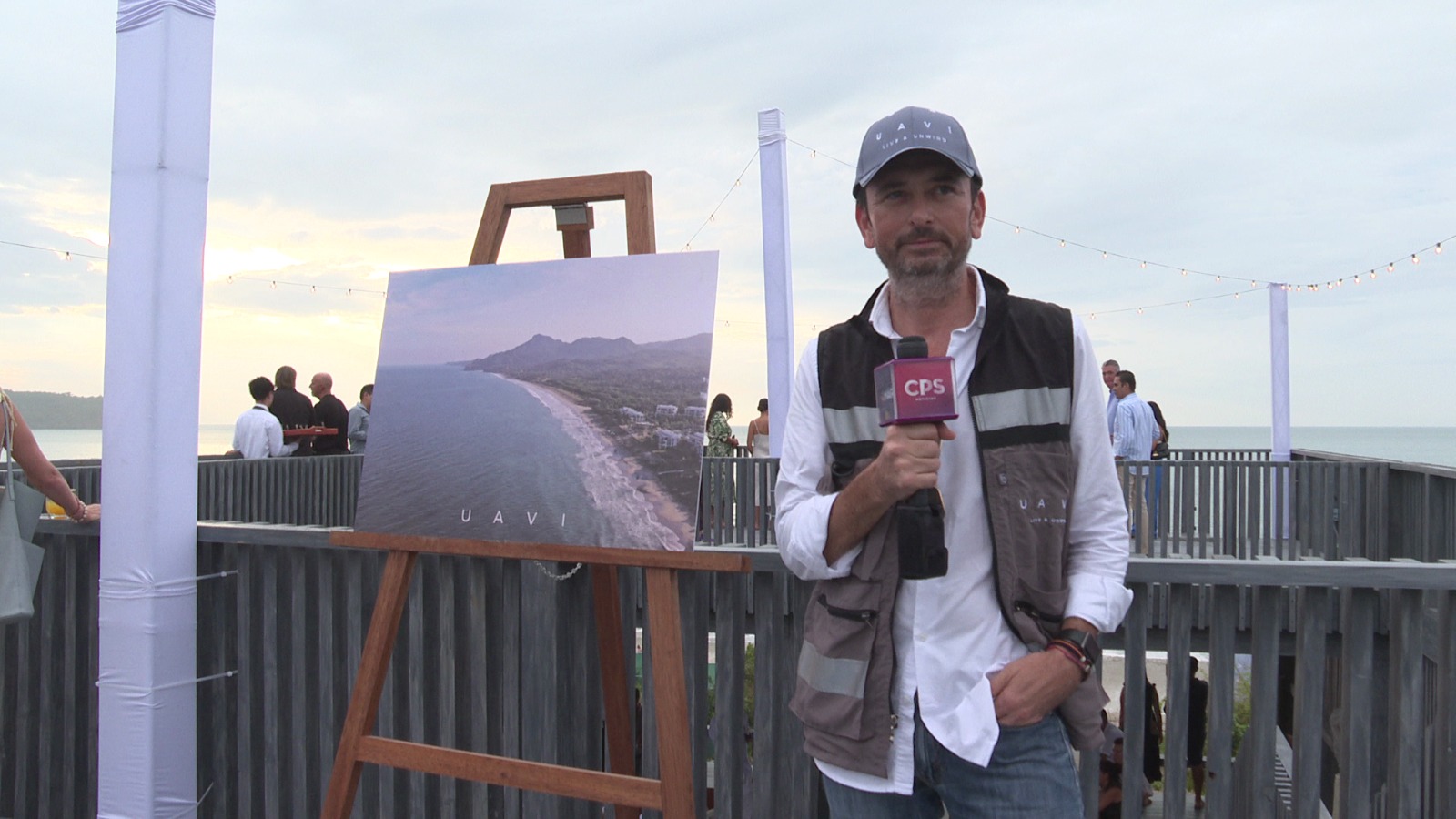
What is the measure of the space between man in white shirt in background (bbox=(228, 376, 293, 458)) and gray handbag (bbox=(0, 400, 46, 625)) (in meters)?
6.16

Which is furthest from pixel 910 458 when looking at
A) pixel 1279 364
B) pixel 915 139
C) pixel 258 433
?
pixel 1279 364

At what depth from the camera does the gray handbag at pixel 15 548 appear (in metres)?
3.55

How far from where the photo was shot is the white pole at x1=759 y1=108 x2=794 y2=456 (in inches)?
405

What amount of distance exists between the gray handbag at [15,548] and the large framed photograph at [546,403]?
1451mm

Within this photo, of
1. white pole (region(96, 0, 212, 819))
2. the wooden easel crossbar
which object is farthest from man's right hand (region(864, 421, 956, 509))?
white pole (region(96, 0, 212, 819))

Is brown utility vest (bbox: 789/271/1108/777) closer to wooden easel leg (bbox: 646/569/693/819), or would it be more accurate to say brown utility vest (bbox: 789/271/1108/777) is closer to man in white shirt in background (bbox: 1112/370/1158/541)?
wooden easel leg (bbox: 646/569/693/819)

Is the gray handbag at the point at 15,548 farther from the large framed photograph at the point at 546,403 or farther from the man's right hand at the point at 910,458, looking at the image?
the man's right hand at the point at 910,458

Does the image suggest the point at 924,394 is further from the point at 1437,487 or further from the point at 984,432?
the point at 1437,487

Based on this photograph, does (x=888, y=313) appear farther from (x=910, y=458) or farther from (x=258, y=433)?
(x=258, y=433)

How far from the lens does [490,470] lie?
115 inches

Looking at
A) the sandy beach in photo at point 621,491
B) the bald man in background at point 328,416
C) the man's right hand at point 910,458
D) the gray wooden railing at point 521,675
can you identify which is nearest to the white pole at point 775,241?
the bald man in background at point 328,416

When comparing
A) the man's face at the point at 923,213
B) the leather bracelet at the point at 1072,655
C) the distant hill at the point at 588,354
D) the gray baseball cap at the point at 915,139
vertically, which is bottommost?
the leather bracelet at the point at 1072,655

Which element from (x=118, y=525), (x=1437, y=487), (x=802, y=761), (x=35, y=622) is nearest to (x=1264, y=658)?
(x=802, y=761)

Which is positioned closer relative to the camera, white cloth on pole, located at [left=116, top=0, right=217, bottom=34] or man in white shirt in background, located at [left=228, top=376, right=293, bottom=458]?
white cloth on pole, located at [left=116, top=0, right=217, bottom=34]
